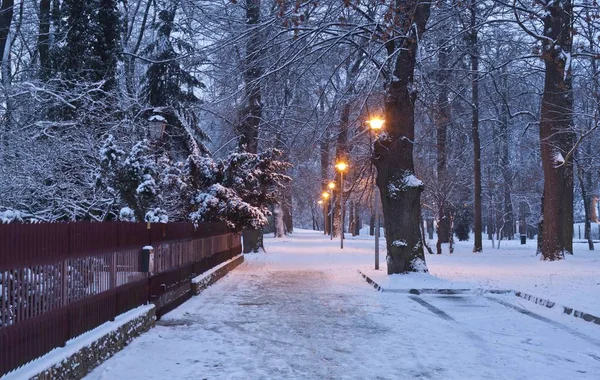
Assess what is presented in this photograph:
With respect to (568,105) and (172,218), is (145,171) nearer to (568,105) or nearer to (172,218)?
(172,218)

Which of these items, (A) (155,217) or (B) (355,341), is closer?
(B) (355,341)

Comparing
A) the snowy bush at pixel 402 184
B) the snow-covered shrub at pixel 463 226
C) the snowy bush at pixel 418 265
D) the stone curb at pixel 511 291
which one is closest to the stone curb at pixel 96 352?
the stone curb at pixel 511 291

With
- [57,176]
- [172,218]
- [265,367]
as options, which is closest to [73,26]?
[57,176]

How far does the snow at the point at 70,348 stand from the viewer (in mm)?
5359

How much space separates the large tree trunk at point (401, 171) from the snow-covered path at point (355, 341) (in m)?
2.88

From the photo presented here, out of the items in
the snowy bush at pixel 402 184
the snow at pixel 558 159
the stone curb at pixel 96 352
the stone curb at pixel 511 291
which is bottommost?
the stone curb at pixel 511 291

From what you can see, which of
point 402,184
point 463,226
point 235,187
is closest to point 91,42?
point 235,187

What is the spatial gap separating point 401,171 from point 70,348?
12.0 m

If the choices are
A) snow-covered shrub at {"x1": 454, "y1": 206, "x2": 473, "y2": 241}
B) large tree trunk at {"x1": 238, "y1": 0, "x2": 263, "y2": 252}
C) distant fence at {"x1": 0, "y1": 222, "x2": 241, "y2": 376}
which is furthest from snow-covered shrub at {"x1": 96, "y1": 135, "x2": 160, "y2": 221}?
snow-covered shrub at {"x1": 454, "y1": 206, "x2": 473, "y2": 241}

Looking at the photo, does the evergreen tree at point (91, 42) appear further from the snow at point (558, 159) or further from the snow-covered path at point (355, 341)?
the snow at point (558, 159)

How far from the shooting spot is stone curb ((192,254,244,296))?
14277 millimetres

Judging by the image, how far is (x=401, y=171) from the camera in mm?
16984

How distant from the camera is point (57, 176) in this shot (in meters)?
18.1

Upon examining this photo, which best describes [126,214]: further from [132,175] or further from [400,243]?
[400,243]
